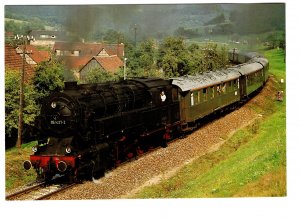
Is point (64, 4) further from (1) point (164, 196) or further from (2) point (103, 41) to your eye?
(1) point (164, 196)

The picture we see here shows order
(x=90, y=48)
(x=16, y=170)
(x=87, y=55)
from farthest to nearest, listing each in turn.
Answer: (x=87, y=55) < (x=90, y=48) < (x=16, y=170)

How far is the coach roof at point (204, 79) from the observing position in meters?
21.4

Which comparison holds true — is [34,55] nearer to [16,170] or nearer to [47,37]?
[47,37]

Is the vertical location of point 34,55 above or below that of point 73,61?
above

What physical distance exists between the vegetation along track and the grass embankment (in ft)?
1.39

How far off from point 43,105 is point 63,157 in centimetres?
197

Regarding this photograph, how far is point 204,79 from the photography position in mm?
23453

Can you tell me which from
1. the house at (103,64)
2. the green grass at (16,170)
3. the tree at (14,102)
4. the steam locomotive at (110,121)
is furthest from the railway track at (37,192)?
the house at (103,64)

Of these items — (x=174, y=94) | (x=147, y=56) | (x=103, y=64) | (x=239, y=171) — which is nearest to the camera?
(x=239, y=171)

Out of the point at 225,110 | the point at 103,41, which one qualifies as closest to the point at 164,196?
the point at 103,41

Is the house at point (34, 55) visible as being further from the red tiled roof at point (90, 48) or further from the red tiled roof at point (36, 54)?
the red tiled roof at point (90, 48)

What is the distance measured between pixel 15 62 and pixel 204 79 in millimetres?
9170

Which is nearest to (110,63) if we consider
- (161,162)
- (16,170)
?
(161,162)

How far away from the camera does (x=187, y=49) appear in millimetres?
24844
